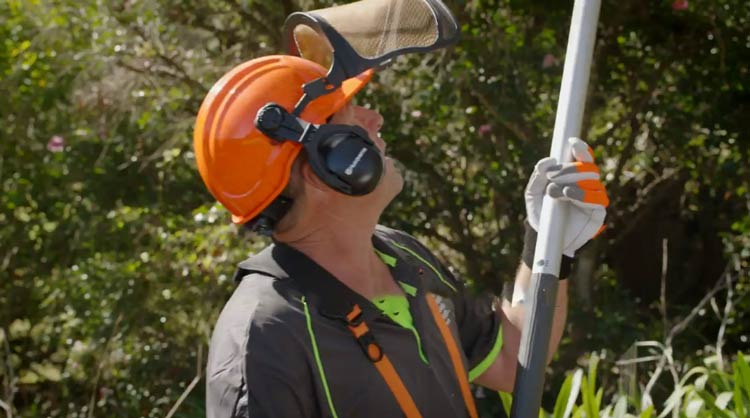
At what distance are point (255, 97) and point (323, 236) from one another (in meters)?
0.30

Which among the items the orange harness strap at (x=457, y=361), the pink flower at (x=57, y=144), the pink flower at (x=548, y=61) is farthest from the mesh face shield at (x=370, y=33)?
the pink flower at (x=57, y=144)

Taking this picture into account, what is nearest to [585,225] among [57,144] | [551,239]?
[551,239]

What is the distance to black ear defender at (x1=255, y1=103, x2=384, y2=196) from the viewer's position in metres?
2.11

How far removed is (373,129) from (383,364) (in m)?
0.50

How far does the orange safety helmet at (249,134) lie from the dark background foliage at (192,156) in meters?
2.46

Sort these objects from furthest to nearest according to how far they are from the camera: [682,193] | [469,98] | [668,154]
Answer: [682,193]
[668,154]
[469,98]

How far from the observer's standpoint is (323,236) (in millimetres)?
2221

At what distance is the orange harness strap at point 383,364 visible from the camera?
2059 mm

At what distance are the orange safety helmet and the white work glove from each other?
413 mm

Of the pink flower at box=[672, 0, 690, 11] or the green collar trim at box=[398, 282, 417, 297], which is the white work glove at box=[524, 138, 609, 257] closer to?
the green collar trim at box=[398, 282, 417, 297]

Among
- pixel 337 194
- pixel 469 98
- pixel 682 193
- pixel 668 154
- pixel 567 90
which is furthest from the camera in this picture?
pixel 682 193

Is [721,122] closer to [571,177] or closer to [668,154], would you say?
[668,154]

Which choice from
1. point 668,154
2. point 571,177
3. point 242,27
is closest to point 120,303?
point 242,27

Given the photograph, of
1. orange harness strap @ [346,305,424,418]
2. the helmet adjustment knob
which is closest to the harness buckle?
orange harness strap @ [346,305,424,418]
